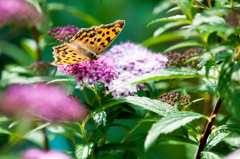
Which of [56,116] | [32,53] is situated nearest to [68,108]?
[56,116]

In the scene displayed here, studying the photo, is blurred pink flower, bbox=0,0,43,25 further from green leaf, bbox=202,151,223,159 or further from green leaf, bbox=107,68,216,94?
green leaf, bbox=202,151,223,159

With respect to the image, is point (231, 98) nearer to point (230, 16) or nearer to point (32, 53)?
point (230, 16)

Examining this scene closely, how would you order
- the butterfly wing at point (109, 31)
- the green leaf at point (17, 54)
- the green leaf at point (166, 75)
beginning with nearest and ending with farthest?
1. the green leaf at point (166, 75)
2. the butterfly wing at point (109, 31)
3. the green leaf at point (17, 54)

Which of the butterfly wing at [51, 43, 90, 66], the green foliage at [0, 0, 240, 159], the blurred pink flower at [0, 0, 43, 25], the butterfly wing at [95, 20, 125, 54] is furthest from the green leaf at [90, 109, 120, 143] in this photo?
the blurred pink flower at [0, 0, 43, 25]

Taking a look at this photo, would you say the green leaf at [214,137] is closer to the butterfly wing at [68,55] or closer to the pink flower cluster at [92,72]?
the pink flower cluster at [92,72]

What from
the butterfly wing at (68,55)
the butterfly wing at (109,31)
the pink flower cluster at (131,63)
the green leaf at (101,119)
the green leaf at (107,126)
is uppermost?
the butterfly wing at (109,31)

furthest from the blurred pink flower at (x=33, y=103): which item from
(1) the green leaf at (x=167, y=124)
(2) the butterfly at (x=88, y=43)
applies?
(1) the green leaf at (x=167, y=124)
